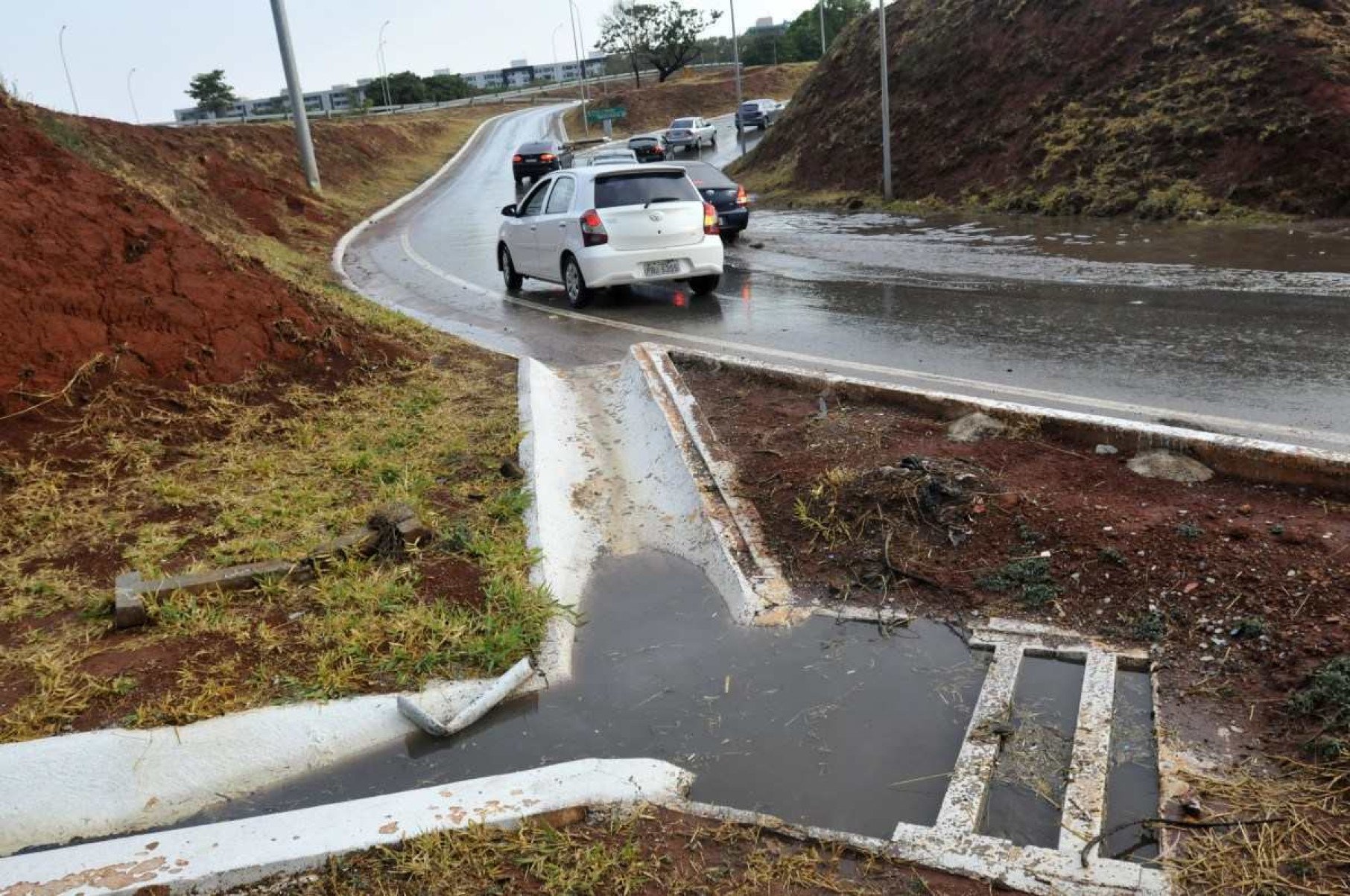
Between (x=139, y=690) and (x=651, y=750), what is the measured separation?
1995 mm

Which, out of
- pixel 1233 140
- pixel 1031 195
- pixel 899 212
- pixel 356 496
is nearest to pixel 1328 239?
pixel 1233 140

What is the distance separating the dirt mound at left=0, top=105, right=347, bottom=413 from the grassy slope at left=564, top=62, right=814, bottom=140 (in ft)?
210

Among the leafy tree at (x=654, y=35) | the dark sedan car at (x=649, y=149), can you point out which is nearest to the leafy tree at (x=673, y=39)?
the leafy tree at (x=654, y=35)

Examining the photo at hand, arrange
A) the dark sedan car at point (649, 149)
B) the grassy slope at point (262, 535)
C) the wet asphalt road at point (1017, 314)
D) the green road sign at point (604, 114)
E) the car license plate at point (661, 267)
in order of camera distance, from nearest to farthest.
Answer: the grassy slope at point (262, 535) → the wet asphalt road at point (1017, 314) → the car license plate at point (661, 267) → the dark sedan car at point (649, 149) → the green road sign at point (604, 114)

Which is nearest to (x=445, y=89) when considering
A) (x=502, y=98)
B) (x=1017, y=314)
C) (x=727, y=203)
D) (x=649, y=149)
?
(x=502, y=98)

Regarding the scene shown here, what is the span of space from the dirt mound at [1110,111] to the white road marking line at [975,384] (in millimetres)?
10146

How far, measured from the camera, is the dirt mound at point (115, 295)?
22.6 ft

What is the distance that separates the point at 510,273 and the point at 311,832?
11.5 m

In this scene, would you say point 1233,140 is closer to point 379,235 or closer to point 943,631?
point 943,631

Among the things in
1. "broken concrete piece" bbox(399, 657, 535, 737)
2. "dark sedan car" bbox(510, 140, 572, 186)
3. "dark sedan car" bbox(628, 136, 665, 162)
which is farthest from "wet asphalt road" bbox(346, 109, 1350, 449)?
"dark sedan car" bbox(628, 136, 665, 162)

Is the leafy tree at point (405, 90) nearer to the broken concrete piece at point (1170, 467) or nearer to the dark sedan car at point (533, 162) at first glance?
the dark sedan car at point (533, 162)

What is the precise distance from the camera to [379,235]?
23.3m

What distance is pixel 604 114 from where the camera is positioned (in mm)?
67875

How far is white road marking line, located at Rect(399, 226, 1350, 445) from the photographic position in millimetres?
5969
